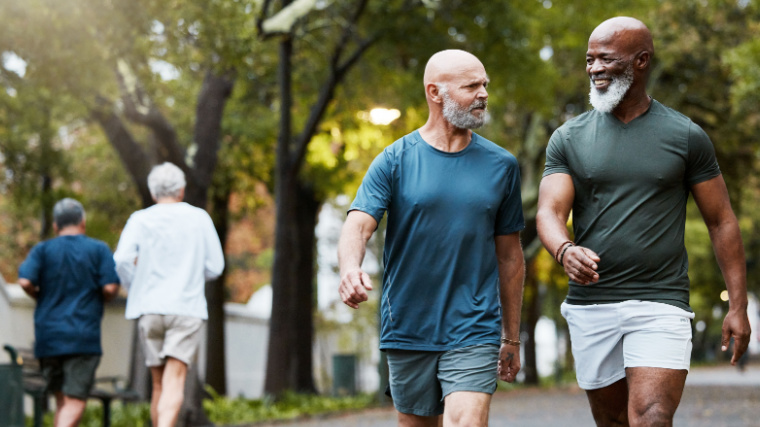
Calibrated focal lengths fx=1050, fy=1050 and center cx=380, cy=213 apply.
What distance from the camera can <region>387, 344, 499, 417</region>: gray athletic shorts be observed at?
4.28 meters

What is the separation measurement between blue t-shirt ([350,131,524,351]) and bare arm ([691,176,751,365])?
0.92 metres

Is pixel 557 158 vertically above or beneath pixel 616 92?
beneath

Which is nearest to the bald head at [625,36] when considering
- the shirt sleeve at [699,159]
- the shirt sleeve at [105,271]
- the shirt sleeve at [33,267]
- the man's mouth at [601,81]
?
the man's mouth at [601,81]

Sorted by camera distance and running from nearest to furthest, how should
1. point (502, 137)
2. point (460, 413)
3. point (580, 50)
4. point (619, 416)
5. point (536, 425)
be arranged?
point (460, 413) → point (619, 416) → point (536, 425) → point (580, 50) → point (502, 137)

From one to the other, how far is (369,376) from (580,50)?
19.2 m

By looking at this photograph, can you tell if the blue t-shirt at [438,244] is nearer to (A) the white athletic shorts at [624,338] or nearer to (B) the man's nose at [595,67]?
(A) the white athletic shorts at [624,338]

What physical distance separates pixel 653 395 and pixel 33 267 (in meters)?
5.32

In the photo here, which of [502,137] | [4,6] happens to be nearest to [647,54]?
[4,6]

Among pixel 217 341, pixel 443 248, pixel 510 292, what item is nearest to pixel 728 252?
pixel 510 292

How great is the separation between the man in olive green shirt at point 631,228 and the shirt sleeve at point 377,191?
27.7 inches

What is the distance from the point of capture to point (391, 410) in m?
17.6

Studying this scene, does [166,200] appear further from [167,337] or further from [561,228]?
[561,228]

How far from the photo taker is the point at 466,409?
13.8 feet

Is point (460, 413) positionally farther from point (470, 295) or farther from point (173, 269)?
point (173, 269)
